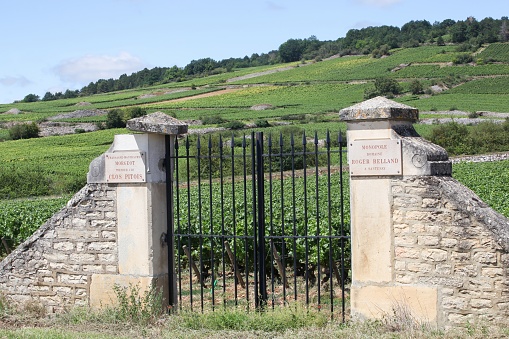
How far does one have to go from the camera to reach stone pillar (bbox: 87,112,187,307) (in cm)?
853

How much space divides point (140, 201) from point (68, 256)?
51.1 inches

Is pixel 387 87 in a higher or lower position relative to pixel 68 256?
higher

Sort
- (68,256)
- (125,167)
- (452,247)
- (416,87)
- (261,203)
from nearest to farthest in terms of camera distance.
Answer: (452,247), (261,203), (125,167), (68,256), (416,87)

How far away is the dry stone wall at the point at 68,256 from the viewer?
28.9ft

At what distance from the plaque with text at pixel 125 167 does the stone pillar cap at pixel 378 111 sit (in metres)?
2.57

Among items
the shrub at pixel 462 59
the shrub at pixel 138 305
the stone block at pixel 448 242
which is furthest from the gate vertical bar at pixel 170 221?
the shrub at pixel 462 59

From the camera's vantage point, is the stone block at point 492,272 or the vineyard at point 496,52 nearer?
the stone block at point 492,272

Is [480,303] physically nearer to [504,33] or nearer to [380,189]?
[380,189]

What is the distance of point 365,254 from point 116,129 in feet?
201

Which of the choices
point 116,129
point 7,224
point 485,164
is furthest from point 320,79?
point 7,224

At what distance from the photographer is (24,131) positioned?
65812 mm

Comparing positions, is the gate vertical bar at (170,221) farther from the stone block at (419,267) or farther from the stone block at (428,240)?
the stone block at (428,240)

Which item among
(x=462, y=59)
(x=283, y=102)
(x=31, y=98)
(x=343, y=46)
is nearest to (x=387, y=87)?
(x=283, y=102)

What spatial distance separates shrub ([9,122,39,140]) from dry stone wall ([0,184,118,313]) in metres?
59.3
